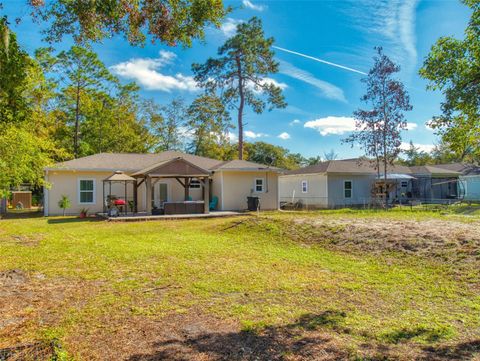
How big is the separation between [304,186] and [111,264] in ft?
69.1

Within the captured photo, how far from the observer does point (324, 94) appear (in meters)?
25.6

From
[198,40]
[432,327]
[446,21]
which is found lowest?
[432,327]

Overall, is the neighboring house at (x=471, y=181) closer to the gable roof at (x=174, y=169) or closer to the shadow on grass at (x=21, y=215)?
the gable roof at (x=174, y=169)

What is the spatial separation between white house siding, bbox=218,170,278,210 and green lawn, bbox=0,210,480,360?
1159 centimetres

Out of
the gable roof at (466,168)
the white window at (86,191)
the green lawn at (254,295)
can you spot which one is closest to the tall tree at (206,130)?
the white window at (86,191)

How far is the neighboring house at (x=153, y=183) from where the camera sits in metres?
18.9

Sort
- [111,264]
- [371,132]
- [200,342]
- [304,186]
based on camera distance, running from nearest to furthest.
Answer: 1. [200,342]
2. [111,264]
3. [371,132]
4. [304,186]

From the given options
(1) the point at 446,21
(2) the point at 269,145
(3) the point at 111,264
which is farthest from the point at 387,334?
(2) the point at 269,145

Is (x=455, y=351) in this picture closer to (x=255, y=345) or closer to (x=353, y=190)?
(x=255, y=345)

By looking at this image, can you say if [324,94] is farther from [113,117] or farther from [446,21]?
[113,117]

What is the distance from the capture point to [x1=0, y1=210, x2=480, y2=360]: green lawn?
12.7 feet

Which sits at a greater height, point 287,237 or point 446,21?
point 446,21

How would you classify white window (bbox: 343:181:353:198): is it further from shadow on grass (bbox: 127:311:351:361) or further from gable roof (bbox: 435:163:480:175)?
shadow on grass (bbox: 127:311:351:361)

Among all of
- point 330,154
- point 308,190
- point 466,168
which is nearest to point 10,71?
point 308,190
